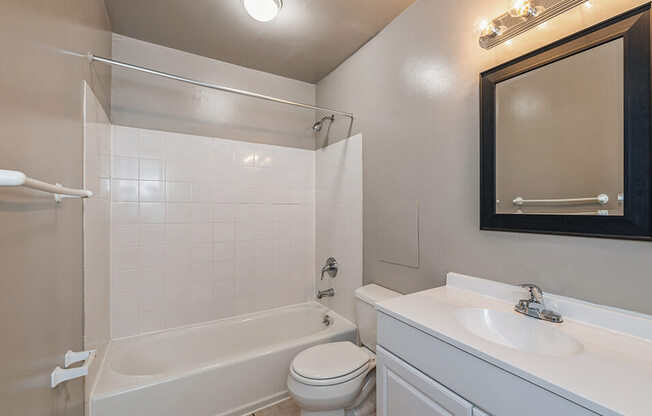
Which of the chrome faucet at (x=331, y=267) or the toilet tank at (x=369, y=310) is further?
the chrome faucet at (x=331, y=267)

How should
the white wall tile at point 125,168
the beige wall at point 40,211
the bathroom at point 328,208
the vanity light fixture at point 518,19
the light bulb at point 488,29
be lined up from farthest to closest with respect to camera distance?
1. the white wall tile at point 125,168
2. the light bulb at point 488,29
3. the vanity light fixture at point 518,19
4. the bathroom at point 328,208
5. the beige wall at point 40,211

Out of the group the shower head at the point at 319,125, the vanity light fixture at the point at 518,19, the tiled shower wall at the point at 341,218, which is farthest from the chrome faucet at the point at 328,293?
the vanity light fixture at the point at 518,19

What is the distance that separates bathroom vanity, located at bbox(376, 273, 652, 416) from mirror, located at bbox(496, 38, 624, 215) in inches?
15.1

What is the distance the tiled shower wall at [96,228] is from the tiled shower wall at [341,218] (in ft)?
5.20

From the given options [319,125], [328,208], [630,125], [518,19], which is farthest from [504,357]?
[319,125]

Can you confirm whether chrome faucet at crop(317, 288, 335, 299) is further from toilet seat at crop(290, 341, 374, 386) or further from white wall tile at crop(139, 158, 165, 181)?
white wall tile at crop(139, 158, 165, 181)

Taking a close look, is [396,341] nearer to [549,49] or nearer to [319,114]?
[549,49]

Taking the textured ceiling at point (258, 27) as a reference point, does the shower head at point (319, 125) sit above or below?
below

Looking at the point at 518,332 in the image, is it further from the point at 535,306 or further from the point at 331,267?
the point at 331,267

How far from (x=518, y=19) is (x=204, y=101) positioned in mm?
2097

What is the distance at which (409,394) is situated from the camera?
0.99 m

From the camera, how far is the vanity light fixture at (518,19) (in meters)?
1.00

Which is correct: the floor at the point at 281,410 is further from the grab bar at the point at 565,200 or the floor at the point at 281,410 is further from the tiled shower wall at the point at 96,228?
the grab bar at the point at 565,200

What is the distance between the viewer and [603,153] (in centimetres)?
89
